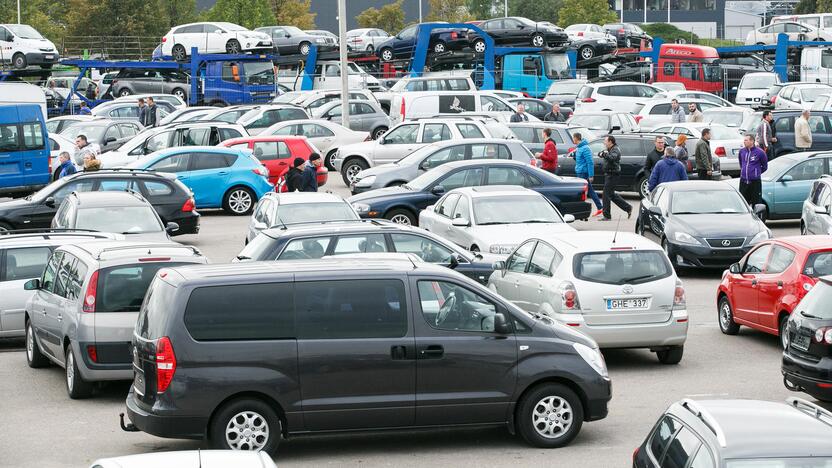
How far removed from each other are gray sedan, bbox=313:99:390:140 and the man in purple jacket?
55.0ft

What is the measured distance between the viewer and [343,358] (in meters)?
9.90

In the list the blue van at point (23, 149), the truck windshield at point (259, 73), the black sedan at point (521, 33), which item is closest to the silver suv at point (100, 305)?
the blue van at point (23, 149)

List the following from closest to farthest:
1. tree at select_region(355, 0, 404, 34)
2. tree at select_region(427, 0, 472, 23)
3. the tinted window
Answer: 1. the tinted window
2. tree at select_region(427, 0, 472, 23)
3. tree at select_region(355, 0, 404, 34)

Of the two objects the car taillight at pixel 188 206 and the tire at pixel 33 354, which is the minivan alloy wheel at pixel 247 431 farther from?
the car taillight at pixel 188 206

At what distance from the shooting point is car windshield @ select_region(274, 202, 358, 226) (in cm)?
1830

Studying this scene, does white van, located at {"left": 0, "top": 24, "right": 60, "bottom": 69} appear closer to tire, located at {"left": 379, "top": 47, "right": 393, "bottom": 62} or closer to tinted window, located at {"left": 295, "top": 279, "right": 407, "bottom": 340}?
tire, located at {"left": 379, "top": 47, "right": 393, "bottom": 62}

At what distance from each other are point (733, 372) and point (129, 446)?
6.68 m

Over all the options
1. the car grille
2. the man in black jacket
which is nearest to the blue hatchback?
the man in black jacket

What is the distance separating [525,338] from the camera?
1038cm

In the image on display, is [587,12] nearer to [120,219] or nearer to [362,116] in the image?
[362,116]

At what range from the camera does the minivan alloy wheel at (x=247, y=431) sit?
9773mm

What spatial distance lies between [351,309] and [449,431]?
194cm

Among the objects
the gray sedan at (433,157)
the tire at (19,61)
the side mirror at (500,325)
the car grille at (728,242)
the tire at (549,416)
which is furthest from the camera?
the tire at (19,61)

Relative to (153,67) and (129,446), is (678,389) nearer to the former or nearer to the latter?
(129,446)
